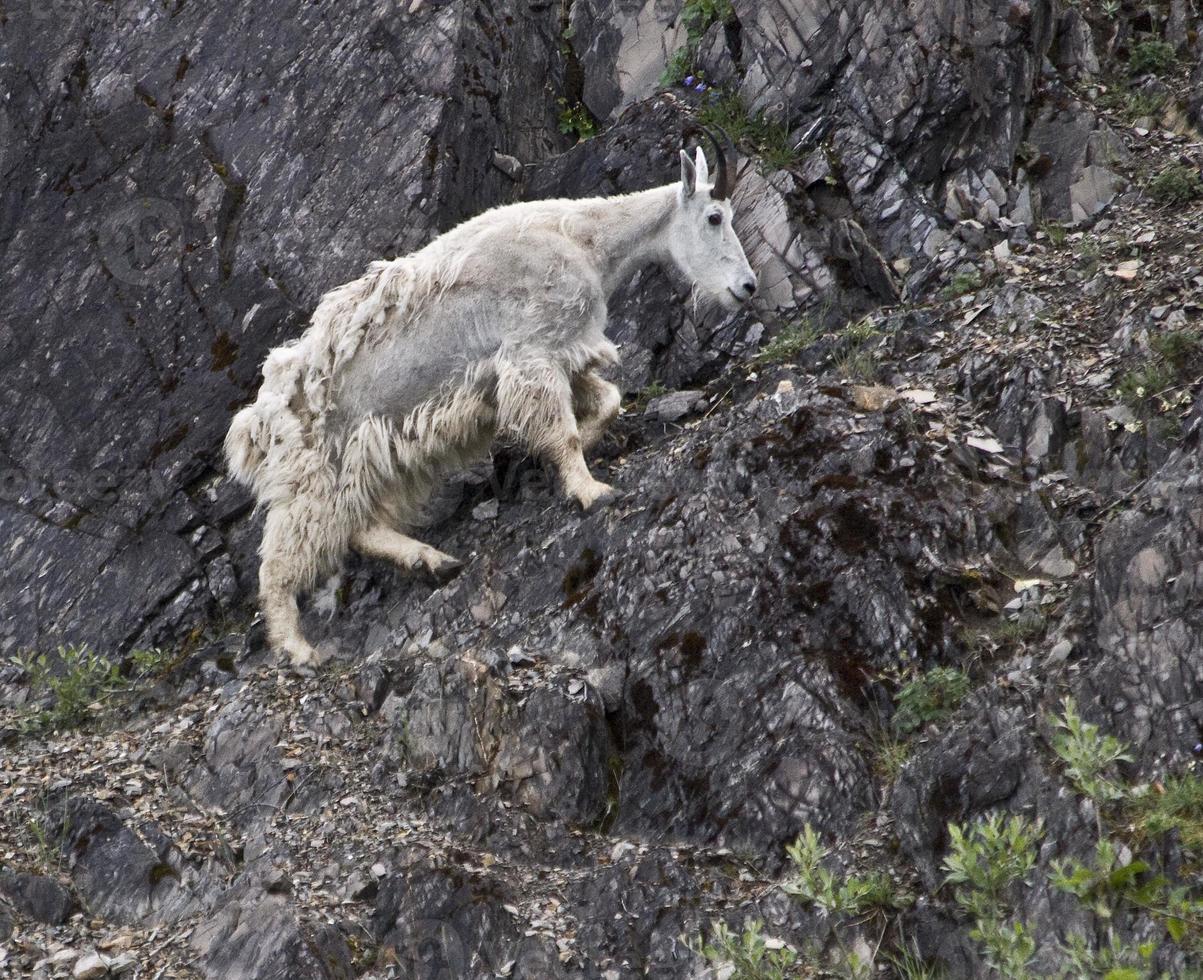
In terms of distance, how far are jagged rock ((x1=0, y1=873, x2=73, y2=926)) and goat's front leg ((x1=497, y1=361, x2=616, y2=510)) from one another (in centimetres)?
421

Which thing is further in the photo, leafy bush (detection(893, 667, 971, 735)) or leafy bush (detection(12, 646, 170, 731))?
leafy bush (detection(12, 646, 170, 731))

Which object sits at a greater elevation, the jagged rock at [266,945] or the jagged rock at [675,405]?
the jagged rock at [266,945]

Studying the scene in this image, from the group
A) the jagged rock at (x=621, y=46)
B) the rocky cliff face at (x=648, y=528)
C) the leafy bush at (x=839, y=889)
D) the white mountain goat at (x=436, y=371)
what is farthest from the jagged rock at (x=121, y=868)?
the jagged rock at (x=621, y=46)

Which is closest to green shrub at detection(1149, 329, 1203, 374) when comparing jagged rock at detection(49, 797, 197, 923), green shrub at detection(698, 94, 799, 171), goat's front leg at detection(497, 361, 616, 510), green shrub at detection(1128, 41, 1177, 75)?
goat's front leg at detection(497, 361, 616, 510)

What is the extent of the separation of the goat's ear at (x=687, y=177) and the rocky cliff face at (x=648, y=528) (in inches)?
46.5

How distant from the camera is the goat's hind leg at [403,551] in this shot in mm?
10461

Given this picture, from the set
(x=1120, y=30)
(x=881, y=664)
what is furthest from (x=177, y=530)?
(x=1120, y=30)

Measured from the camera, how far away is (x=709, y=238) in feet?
36.9

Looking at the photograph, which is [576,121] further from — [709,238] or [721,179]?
[709,238]

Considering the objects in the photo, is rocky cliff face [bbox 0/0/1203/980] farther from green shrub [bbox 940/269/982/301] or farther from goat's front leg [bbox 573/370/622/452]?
goat's front leg [bbox 573/370/622/452]

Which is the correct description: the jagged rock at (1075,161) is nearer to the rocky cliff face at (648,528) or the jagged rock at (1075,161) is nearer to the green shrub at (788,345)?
the rocky cliff face at (648,528)

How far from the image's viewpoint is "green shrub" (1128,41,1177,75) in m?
12.7

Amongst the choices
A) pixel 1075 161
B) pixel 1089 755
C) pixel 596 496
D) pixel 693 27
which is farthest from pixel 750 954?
pixel 693 27

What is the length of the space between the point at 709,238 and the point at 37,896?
6728mm
